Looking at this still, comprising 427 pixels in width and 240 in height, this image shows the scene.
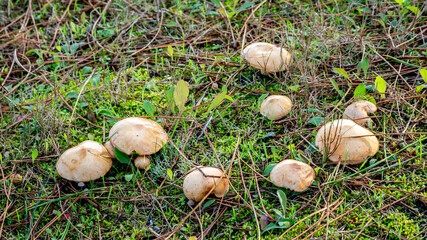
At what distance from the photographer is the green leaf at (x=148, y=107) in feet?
9.89

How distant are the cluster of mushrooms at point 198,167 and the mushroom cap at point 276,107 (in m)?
0.35

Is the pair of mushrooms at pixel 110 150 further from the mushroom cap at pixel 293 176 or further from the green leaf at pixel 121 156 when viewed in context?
the mushroom cap at pixel 293 176

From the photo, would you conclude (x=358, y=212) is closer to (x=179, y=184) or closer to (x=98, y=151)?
(x=179, y=184)

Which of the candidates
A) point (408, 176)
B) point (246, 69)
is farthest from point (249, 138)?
point (408, 176)

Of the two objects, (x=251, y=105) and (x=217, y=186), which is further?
(x=251, y=105)

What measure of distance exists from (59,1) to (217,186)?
132 inches

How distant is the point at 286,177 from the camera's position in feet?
7.79

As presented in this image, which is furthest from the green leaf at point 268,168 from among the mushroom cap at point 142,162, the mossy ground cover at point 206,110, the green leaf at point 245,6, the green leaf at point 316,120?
the green leaf at point 245,6

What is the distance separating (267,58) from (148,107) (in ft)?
3.26

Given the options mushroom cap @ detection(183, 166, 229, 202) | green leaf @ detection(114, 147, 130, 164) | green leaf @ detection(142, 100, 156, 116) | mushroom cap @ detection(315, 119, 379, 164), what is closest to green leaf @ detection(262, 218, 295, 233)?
mushroom cap @ detection(183, 166, 229, 202)

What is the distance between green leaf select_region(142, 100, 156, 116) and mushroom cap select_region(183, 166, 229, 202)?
761 millimetres

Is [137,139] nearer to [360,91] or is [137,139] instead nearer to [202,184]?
[202,184]

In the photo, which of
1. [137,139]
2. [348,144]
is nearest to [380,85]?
[348,144]

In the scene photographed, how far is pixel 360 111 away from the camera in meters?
2.81
